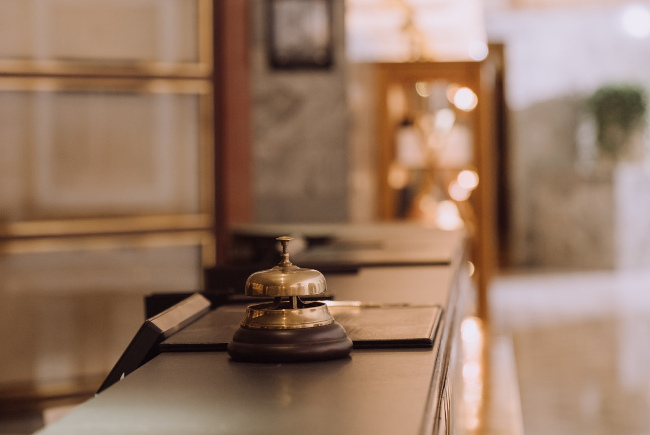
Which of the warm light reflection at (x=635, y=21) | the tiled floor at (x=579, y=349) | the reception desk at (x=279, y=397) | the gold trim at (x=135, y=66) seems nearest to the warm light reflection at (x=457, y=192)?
the tiled floor at (x=579, y=349)

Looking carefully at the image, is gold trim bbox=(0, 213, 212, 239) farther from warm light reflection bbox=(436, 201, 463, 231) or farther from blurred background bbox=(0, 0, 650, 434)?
warm light reflection bbox=(436, 201, 463, 231)

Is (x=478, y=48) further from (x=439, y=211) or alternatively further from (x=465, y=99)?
(x=439, y=211)

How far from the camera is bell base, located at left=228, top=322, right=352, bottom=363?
1.16 meters

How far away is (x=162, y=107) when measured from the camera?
165 inches

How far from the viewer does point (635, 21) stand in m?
11.0

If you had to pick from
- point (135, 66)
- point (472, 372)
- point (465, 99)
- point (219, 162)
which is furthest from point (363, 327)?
point (465, 99)

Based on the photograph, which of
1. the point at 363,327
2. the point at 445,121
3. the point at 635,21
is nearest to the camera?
the point at 363,327

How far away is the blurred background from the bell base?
102 inches

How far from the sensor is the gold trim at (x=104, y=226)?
3.86m

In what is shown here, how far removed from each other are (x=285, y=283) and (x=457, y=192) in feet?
15.1

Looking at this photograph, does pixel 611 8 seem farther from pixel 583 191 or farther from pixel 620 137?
pixel 583 191

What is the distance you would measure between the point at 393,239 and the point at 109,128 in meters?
1.52

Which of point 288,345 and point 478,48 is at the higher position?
point 478,48

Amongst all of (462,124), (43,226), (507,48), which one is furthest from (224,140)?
(507,48)
